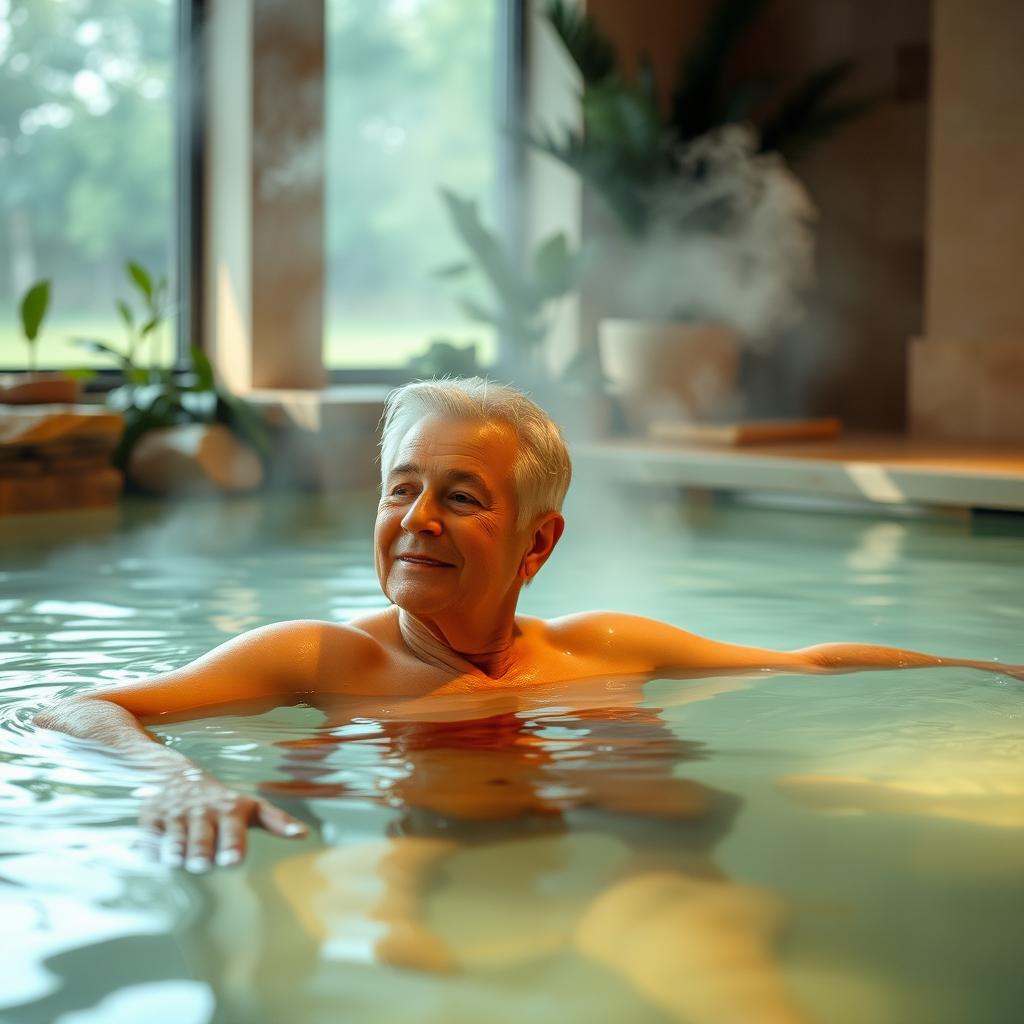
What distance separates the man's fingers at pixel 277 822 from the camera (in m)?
2.35

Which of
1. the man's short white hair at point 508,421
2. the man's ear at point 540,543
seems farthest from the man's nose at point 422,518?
the man's ear at point 540,543

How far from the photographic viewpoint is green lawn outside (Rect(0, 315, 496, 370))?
9.16 m

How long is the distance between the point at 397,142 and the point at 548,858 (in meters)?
9.53

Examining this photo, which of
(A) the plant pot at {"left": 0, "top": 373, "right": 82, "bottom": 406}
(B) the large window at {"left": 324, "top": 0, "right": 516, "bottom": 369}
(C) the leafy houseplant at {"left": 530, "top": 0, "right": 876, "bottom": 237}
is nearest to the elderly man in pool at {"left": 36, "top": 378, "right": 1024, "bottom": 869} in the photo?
(A) the plant pot at {"left": 0, "top": 373, "right": 82, "bottom": 406}

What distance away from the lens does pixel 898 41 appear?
10.8 m

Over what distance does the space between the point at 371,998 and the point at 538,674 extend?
61.2 inches

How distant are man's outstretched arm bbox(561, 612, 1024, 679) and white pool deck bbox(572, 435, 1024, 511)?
350 centimetres

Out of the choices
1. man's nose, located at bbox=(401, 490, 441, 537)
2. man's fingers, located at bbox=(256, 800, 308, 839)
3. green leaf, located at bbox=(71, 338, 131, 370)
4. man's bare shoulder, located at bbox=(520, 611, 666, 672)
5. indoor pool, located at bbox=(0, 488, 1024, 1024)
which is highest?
green leaf, located at bbox=(71, 338, 131, 370)

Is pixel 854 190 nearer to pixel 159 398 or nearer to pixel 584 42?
pixel 584 42

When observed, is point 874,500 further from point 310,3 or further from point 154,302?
point 310,3

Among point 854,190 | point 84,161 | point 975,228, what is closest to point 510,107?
point 854,190

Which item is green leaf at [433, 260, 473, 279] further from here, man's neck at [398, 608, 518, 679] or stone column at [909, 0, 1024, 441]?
man's neck at [398, 608, 518, 679]

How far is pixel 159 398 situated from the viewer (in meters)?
8.44

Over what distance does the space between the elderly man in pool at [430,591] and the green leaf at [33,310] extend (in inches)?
197
